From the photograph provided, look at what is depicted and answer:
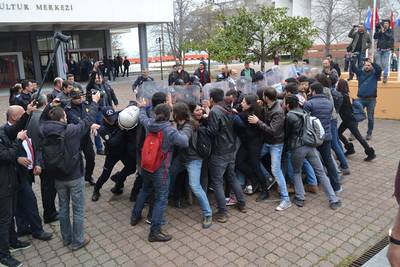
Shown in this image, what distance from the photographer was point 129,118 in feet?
16.4

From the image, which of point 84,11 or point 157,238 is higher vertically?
point 84,11

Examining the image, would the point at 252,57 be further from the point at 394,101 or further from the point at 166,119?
the point at 166,119

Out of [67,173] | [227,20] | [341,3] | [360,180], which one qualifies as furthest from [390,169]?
[341,3]

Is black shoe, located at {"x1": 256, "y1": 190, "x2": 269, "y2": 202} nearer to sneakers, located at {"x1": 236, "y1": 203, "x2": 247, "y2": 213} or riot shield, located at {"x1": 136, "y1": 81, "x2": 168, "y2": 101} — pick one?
sneakers, located at {"x1": 236, "y1": 203, "x2": 247, "y2": 213}

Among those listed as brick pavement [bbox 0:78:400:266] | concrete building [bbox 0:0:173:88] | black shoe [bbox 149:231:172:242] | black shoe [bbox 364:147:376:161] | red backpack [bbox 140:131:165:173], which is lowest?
brick pavement [bbox 0:78:400:266]

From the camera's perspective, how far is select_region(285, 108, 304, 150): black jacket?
16.7ft

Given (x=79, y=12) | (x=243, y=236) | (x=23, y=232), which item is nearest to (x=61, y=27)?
(x=79, y=12)

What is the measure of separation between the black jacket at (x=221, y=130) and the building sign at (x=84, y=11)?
1773 cm

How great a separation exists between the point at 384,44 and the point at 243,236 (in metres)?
9.81

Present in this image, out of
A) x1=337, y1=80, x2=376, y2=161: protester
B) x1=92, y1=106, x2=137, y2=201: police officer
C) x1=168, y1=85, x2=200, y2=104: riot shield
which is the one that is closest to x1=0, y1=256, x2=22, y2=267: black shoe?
x1=92, y1=106, x2=137, y2=201: police officer

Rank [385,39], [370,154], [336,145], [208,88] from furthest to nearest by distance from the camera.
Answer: [385,39], [370,154], [336,145], [208,88]

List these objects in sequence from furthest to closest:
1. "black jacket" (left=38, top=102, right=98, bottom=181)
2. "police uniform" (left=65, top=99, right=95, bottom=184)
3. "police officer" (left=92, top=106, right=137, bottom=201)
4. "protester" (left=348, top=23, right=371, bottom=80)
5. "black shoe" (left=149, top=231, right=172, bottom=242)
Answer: "protester" (left=348, top=23, right=371, bottom=80), "police uniform" (left=65, top=99, right=95, bottom=184), "police officer" (left=92, top=106, right=137, bottom=201), "black shoe" (left=149, top=231, right=172, bottom=242), "black jacket" (left=38, top=102, right=98, bottom=181)

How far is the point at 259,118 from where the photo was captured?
5285 mm

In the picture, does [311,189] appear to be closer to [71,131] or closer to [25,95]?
[71,131]
